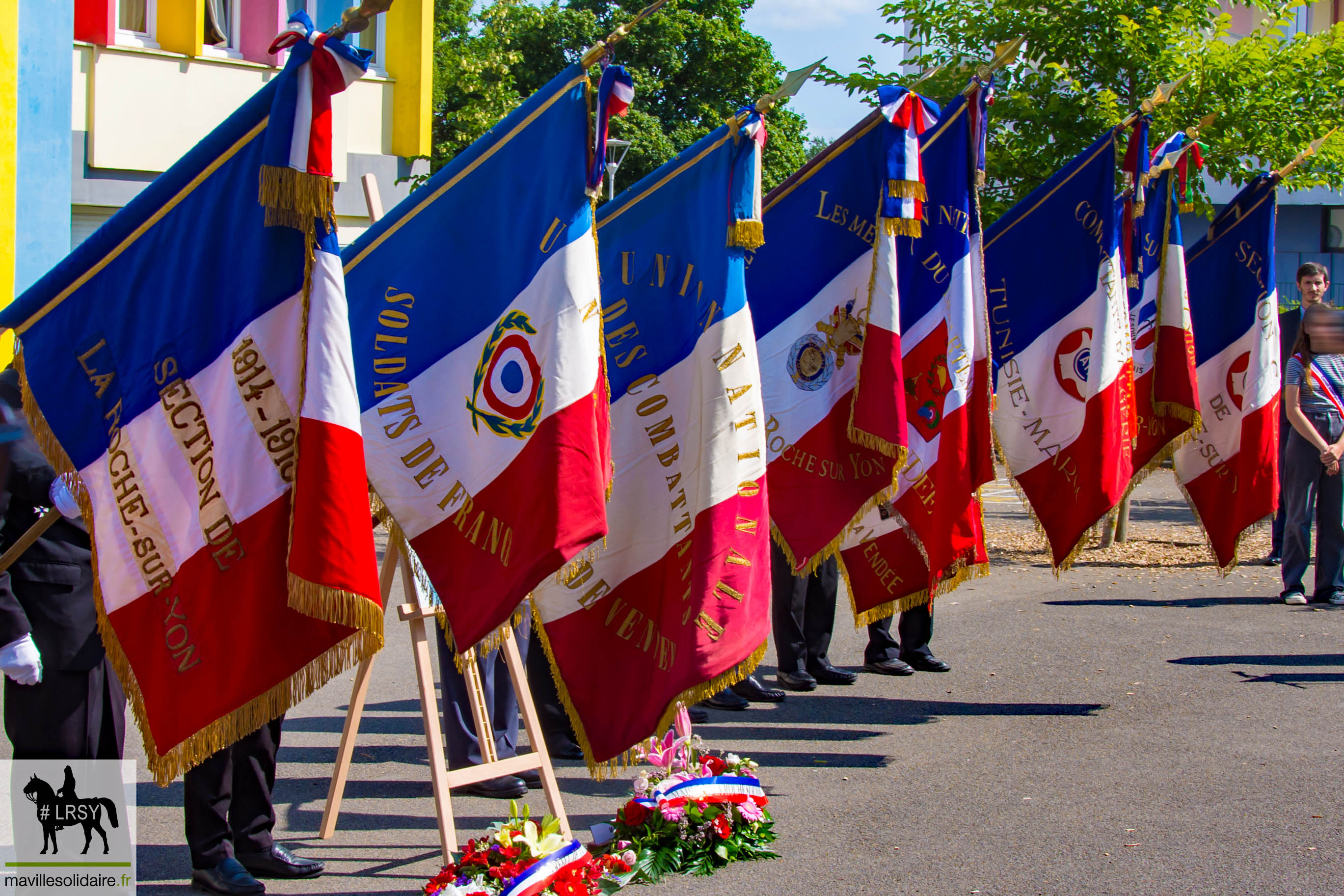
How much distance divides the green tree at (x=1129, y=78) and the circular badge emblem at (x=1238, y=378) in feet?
14.8

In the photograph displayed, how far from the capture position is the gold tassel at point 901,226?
5.72 m

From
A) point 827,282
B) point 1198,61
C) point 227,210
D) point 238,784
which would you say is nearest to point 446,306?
point 227,210

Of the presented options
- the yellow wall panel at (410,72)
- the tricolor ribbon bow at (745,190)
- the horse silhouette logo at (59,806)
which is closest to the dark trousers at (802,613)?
the tricolor ribbon bow at (745,190)

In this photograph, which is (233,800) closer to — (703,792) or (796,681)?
(703,792)

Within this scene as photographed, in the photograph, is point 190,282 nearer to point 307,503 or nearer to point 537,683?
point 307,503

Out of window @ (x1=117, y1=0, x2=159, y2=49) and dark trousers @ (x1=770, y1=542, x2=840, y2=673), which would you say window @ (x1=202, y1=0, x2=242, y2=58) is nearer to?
window @ (x1=117, y1=0, x2=159, y2=49)

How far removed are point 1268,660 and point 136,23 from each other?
1213 cm

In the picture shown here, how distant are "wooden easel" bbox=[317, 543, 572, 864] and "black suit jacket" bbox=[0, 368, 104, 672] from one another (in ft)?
2.97

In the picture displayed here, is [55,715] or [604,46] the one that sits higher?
[604,46]

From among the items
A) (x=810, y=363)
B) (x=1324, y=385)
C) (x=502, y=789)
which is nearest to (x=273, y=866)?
(x=502, y=789)

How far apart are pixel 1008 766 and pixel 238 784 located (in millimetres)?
3293

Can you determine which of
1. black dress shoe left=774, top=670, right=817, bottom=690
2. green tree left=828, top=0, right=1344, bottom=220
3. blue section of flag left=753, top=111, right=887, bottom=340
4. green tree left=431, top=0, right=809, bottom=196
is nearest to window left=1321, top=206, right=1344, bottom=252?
green tree left=431, top=0, right=809, bottom=196

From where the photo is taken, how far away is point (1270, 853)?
4512 millimetres

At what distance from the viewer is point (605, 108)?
4.32 m
